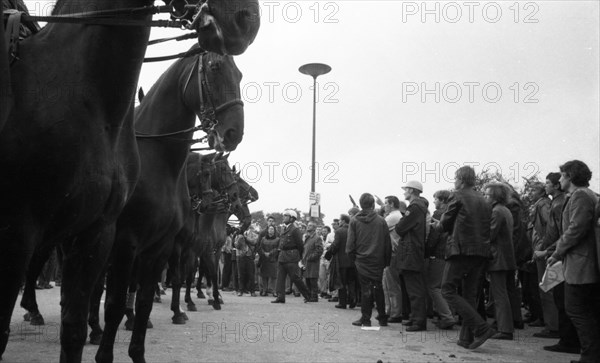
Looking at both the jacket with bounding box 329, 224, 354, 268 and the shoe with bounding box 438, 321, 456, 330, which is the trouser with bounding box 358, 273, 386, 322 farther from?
the jacket with bounding box 329, 224, 354, 268

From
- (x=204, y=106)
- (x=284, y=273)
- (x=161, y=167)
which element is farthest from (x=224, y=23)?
(x=284, y=273)

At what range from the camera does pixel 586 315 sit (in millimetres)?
5809

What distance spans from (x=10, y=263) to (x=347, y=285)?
1207cm

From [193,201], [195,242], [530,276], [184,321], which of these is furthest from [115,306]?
[530,276]

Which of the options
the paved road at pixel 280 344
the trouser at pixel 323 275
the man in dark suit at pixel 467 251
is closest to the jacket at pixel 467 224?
the man in dark suit at pixel 467 251

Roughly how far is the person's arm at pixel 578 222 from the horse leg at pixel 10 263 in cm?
579

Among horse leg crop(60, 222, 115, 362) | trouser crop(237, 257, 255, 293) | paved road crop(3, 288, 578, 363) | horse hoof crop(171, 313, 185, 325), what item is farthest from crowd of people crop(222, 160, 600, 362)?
trouser crop(237, 257, 255, 293)

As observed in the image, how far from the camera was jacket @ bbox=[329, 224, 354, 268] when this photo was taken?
13382 millimetres

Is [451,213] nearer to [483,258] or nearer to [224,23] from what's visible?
[483,258]

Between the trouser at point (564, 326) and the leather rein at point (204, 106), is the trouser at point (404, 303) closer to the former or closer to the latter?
the trouser at point (564, 326)

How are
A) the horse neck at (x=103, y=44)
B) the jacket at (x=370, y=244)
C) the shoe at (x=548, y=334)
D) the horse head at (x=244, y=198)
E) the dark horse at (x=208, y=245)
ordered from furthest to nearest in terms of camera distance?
the horse head at (x=244, y=198) < the dark horse at (x=208, y=245) < the jacket at (x=370, y=244) < the shoe at (x=548, y=334) < the horse neck at (x=103, y=44)

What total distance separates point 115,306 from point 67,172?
2278 mm

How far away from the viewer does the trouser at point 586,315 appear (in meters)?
5.69

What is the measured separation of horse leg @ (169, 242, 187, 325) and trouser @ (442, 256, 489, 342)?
461 centimetres
